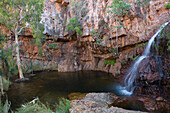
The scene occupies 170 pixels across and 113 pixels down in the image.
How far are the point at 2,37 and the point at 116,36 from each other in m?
13.6

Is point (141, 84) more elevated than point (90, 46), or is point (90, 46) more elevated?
point (90, 46)

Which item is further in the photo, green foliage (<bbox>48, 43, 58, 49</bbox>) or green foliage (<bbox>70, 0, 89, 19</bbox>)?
green foliage (<bbox>48, 43, 58, 49</bbox>)

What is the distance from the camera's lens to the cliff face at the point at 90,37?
12900mm

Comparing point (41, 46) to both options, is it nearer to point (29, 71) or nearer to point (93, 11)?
point (29, 71)

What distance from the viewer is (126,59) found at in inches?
563

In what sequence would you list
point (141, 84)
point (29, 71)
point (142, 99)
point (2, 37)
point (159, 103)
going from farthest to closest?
point (29, 71) < point (2, 37) < point (141, 84) < point (142, 99) < point (159, 103)

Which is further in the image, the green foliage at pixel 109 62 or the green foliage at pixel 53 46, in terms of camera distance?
the green foliage at pixel 53 46

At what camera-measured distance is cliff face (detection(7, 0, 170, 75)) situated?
1290cm

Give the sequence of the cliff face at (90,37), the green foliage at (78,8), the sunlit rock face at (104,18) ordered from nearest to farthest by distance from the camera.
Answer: the sunlit rock face at (104,18) → the cliff face at (90,37) → the green foliage at (78,8)

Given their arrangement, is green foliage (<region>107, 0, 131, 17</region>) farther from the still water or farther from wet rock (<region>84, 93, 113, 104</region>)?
wet rock (<region>84, 93, 113, 104</region>)

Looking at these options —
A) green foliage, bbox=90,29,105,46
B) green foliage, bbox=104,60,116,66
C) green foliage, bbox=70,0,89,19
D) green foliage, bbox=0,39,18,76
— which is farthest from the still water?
green foliage, bbox=70,0,89,19

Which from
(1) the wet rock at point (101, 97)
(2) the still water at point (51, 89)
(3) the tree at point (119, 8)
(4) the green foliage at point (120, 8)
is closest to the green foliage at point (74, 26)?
(3) the tree at point (119, 8)

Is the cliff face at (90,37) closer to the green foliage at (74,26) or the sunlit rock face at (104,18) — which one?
the sunlit rock face at (104,18)

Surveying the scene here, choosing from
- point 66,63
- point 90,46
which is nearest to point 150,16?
point 90,46
